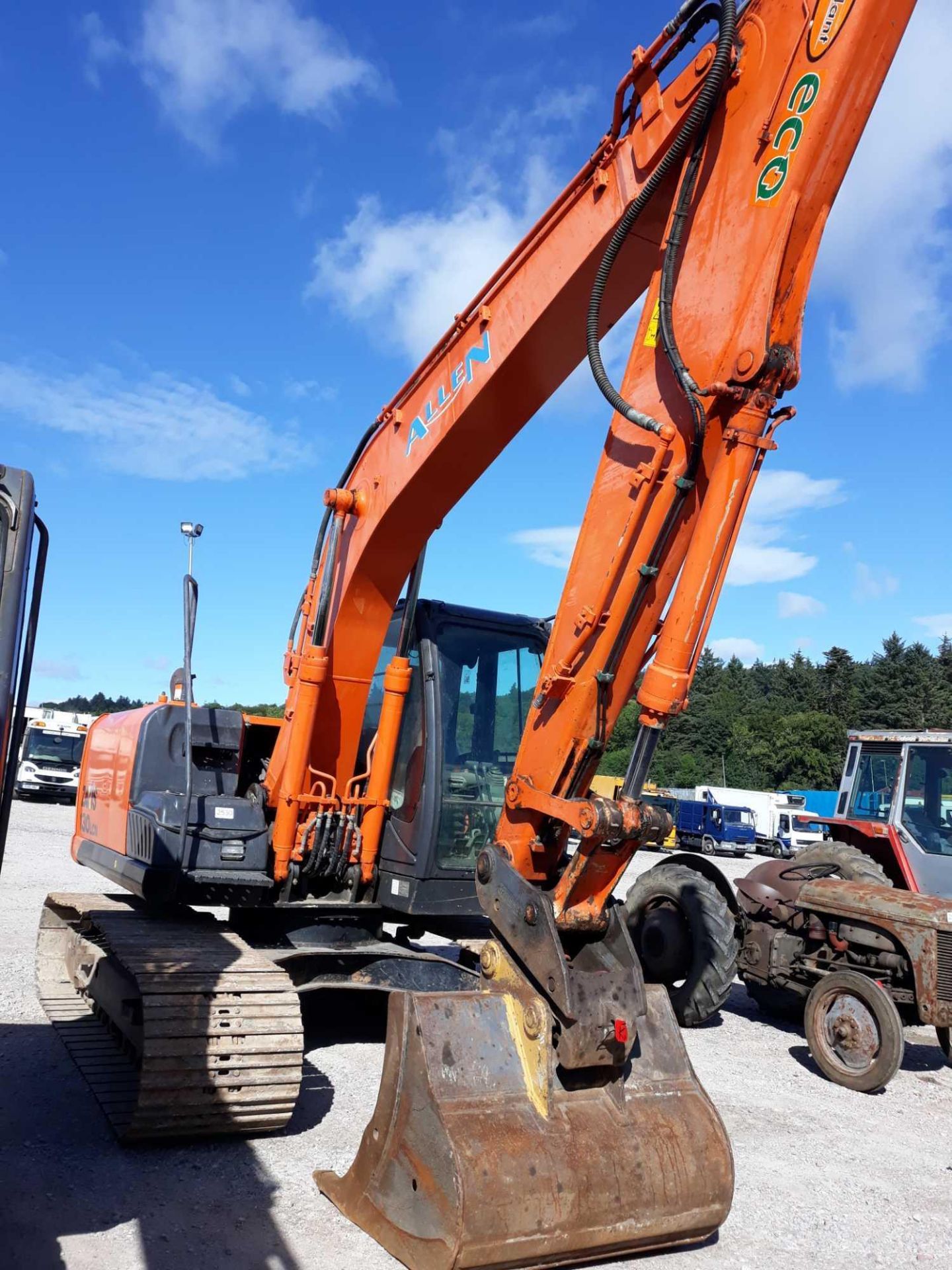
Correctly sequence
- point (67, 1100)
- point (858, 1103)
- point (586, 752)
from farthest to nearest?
point (858, 1103), point (67, 1100), point (586, 752)

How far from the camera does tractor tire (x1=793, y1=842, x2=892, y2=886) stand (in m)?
8.95

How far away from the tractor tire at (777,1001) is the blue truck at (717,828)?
21.8 metres

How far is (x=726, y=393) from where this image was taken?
12.9ft

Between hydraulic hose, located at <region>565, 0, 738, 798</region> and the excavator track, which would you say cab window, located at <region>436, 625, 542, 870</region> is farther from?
hydraulic hose, located at <region>565, 0, 738, 798</region>

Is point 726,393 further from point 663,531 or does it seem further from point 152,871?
point 152,871

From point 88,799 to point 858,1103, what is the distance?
5.40 metres

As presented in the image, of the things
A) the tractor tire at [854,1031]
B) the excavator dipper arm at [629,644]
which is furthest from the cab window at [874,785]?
the excavator dipper arm at [629,644]

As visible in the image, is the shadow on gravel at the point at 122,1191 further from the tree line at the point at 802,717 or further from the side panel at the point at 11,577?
the tree line at the point at 802,717

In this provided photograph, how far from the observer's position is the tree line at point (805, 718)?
58844 mm

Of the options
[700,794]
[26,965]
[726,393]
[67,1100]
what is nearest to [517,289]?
[726,393]

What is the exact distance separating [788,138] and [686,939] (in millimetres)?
5839

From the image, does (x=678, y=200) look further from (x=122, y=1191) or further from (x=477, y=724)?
(x=122, y=1191)

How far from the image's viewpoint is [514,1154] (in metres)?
3.70

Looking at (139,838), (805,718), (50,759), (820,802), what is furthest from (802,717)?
(139,838)
